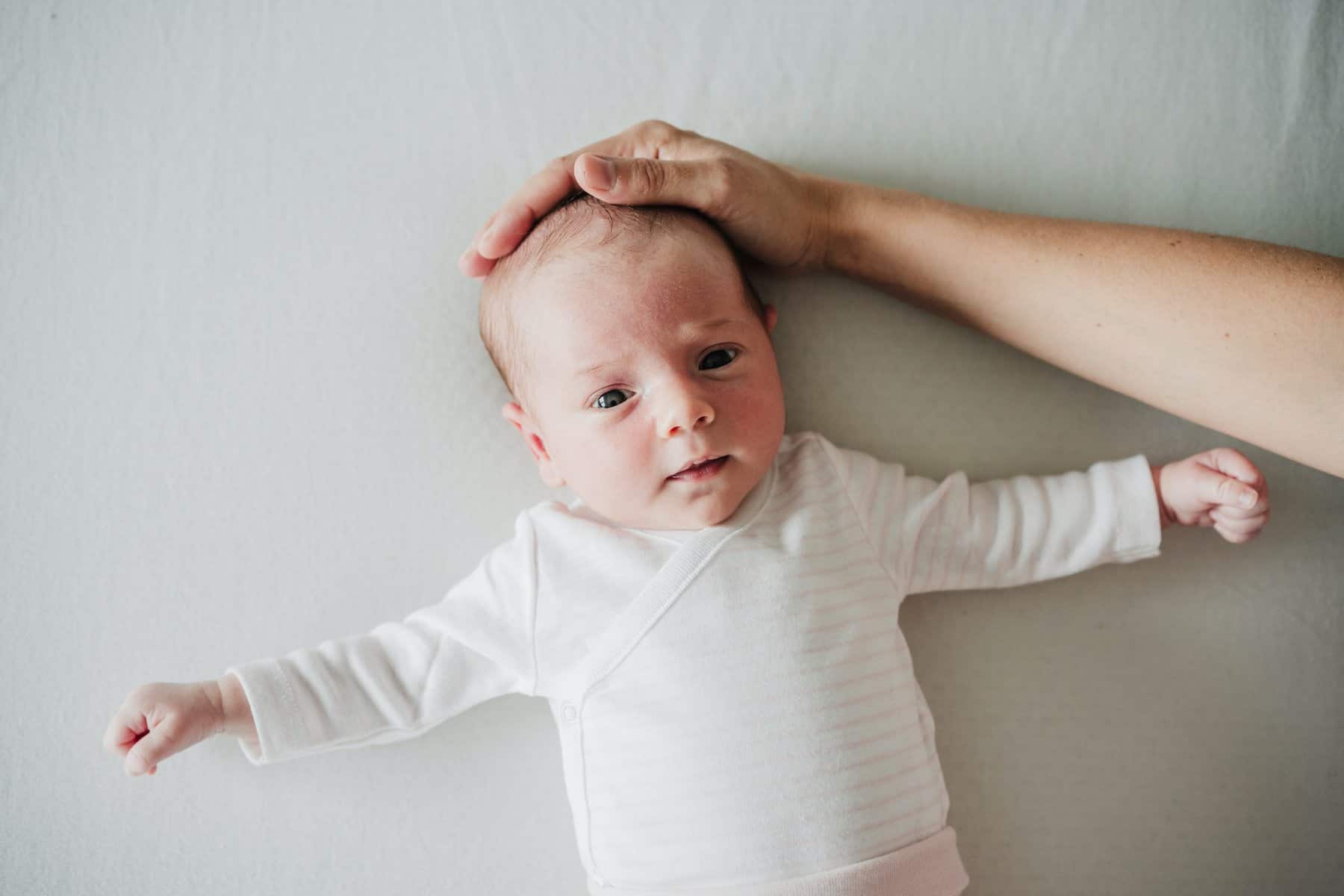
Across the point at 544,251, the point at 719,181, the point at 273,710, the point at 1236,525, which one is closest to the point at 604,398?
the point at 544,251

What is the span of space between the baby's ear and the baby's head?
0.04m

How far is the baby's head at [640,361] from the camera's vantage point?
3.25 feet

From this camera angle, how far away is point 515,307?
3.47 ft

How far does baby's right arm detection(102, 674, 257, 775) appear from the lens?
3.28 feet

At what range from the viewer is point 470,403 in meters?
1.22

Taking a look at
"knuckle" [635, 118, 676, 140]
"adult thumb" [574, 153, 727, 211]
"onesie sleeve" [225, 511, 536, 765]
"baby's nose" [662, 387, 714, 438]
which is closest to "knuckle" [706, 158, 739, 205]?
"adult thumb" [574, 153, 727, 211]

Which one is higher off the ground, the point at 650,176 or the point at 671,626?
the point at 650,176

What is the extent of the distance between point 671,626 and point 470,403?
42 cm

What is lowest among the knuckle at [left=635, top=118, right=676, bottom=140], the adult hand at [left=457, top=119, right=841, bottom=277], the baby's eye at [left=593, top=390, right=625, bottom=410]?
the baby's eye at [left=593, top=390, right=625, bottom=410]

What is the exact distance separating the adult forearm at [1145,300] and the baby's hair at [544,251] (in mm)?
246

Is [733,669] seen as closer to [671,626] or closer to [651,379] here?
[671,626]

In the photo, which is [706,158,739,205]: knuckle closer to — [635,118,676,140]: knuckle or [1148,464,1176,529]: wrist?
[635,118,676,140]: knuckle

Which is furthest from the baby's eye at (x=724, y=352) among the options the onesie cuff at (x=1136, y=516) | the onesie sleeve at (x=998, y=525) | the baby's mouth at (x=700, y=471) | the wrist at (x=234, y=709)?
the wrist at (x=234, y=709)

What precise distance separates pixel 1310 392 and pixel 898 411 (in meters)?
0.48
